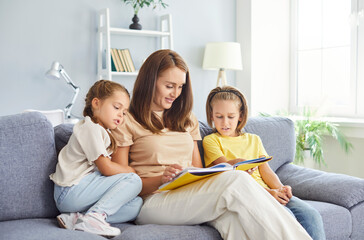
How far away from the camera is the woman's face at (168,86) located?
189 centimetres

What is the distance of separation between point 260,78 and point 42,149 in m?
3.21

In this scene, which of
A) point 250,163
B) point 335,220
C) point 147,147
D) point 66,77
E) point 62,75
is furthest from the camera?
point 62,75

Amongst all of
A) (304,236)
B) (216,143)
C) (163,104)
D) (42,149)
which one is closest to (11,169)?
(42,149)

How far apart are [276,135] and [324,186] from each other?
0.40 meters

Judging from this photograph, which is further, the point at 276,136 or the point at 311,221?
the point at 276,136

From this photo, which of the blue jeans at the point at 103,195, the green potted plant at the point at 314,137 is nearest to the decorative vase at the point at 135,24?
the green potted plant at the point at 314,137

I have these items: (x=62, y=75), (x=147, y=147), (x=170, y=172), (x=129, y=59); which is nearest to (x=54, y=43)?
(x=62, y=75)

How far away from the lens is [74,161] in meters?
1.64

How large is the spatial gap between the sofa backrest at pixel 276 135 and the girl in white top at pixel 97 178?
2.25 ft

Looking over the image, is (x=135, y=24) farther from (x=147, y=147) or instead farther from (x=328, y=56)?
(x=147, y=147)

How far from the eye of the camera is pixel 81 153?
64.3 inches

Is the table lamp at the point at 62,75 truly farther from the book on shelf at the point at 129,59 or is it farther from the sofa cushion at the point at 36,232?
the sofa cushion at the point at 36,232

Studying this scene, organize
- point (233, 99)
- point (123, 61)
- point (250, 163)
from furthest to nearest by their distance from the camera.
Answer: point (123, 61)
point (233, 99)
point (250, 163)

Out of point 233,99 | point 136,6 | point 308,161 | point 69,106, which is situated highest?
point 136,6
